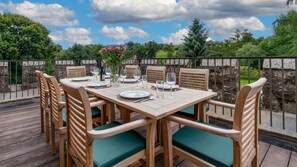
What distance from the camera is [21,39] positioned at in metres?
10.5

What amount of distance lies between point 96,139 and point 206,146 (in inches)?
31.5

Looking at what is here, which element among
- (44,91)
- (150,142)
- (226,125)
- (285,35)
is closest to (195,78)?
(226,125)

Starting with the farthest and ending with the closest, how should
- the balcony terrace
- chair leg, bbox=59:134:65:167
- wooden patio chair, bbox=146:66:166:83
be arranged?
wooden patio chair, bbox=146:66:166:83 → the balcony terrace → chair leg, bbox=59:134:65:167

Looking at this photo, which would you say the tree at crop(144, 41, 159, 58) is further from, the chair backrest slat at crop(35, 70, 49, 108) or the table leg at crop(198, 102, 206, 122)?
the table leg at crop(198, 102, 206, 122)

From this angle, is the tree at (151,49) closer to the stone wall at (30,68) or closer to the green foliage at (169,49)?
the green foliage at (169,49)

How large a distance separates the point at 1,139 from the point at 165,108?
2.47 metres

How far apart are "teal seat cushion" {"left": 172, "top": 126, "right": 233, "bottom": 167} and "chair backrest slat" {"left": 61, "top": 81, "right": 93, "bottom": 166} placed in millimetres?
669

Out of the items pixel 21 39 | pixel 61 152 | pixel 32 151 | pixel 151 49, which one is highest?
pixel 21 39

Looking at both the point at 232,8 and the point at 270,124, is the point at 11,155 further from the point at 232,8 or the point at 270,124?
the point at 232,8

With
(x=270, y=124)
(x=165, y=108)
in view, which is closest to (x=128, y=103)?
(x=165, y=108)

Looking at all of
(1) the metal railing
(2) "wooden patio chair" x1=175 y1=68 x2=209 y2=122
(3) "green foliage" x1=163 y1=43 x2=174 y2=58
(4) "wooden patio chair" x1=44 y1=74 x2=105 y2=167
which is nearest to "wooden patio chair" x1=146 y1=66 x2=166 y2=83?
(2) "wooden patio chair" x1=175 y1=68 x2=209 y2=122

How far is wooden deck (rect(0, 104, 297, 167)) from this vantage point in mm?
1933

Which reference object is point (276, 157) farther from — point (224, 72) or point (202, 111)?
point (224, 72)

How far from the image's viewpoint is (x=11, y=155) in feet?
6.93
